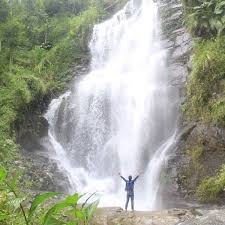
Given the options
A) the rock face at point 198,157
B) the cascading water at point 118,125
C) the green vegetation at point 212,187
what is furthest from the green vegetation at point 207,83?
the green vegetation at point 212,187

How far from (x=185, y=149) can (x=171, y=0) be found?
12.8 meters

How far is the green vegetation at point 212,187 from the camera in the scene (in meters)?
11.5

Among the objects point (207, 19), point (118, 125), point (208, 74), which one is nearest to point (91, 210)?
point (208, 74)

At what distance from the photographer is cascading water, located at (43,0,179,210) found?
14336 mm

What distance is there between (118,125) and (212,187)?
609 cm

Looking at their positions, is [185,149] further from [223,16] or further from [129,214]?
[223,16]

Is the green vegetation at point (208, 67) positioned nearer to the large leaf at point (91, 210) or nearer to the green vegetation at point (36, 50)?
the green vegetation at point (36, 50)

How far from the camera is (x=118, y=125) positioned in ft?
55.4

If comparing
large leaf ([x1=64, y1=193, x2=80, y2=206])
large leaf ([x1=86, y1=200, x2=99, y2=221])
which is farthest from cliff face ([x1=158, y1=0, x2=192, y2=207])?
large leaf ([x1=64, y1=193, x2=80, y2=206])

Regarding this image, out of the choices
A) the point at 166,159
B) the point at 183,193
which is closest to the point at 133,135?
the point at 166,159

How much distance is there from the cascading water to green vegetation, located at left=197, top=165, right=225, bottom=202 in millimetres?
1598

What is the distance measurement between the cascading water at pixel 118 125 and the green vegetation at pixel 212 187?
1.60 meters

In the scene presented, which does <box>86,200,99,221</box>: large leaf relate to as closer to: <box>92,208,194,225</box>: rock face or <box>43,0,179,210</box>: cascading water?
<box>92,208,194,225</box>: rock face

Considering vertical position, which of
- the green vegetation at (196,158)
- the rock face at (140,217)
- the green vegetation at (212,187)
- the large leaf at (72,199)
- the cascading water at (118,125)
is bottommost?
the large leaf at (72,199)
